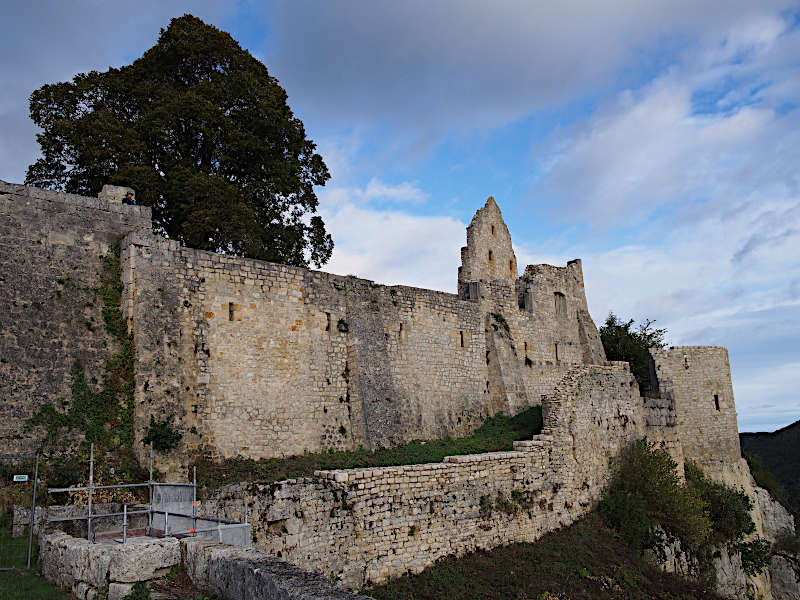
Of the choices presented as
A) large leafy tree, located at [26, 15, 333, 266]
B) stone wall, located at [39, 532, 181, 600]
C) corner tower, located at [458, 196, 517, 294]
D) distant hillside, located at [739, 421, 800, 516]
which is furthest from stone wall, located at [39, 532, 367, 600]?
distant hillside, located at [739, 421, 800, 516]

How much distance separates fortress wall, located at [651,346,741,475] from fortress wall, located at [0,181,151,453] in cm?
2161

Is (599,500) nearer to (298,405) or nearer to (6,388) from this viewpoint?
(298,405)

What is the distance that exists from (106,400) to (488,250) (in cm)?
1822

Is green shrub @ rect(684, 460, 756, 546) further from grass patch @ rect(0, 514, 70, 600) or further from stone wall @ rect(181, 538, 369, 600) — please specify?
grass patch @ rect(0, 514, 70, 600)

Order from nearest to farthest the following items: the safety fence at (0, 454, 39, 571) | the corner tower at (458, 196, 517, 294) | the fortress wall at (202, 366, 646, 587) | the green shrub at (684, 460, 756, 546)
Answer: the safety fence at (0, 454, 39, 571), the fortress wall at (202, 366, 646, 587), the green shrub at (684, 460, 756, 546), the corner tower at (458, 196, 517, 294)

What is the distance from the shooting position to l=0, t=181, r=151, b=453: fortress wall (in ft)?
45.6

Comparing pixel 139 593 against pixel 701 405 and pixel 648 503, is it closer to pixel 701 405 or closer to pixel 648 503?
pixel 648 503

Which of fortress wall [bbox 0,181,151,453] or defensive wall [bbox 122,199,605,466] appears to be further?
defensive wall [bbox 122,199,605,466]

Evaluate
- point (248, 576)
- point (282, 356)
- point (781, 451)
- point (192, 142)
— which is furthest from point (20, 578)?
point (781, 451)

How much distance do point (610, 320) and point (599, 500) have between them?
2315cm

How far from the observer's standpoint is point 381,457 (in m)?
17.5

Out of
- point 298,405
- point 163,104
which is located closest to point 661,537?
point 298,405

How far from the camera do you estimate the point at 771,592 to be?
25141mm

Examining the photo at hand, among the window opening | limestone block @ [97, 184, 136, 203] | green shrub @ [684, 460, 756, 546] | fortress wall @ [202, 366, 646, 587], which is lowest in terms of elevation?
green shrub @ [684, 460, 756, 546]
